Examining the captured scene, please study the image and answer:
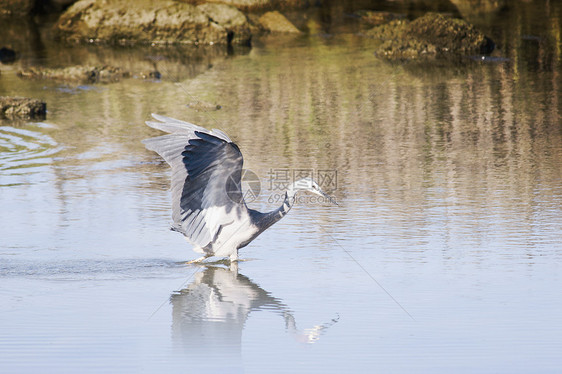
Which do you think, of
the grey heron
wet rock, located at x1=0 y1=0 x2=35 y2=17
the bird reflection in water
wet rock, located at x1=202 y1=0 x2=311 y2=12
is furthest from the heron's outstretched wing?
wet rock, located at x1=0 y1=0 x2=35 y2=17

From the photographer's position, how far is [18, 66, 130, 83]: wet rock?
14578mm

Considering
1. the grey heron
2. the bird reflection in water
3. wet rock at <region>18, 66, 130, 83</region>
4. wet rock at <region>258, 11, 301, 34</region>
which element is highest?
wet rock at <region>258, 11, 301, 34</region>

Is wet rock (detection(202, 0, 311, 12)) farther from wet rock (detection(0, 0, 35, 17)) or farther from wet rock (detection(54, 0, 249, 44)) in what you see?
wet rock (detection(0, 0, 35, 17))

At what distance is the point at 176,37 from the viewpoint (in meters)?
18.5

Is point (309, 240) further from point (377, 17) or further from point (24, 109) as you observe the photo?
point (377, 17)

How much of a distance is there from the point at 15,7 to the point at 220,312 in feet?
62.9

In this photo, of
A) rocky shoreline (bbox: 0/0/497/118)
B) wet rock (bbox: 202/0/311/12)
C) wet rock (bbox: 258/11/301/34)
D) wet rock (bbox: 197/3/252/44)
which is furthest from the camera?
wet rock (bbox: 202/0/311/12)

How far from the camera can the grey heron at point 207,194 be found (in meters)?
6.08

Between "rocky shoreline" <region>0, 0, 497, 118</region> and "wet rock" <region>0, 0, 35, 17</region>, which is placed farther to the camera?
"wet rock" <region>0, 0, 35, 17</region>

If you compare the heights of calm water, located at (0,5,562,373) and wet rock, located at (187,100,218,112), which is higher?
wet rock, located at (187,100,218,112)

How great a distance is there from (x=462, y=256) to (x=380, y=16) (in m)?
15.4

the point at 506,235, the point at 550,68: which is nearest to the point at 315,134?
the point at 506,235

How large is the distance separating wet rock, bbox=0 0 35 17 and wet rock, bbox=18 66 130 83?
874 centimetres

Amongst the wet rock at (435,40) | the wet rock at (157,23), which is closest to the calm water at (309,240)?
the wet rock at (435,40)
